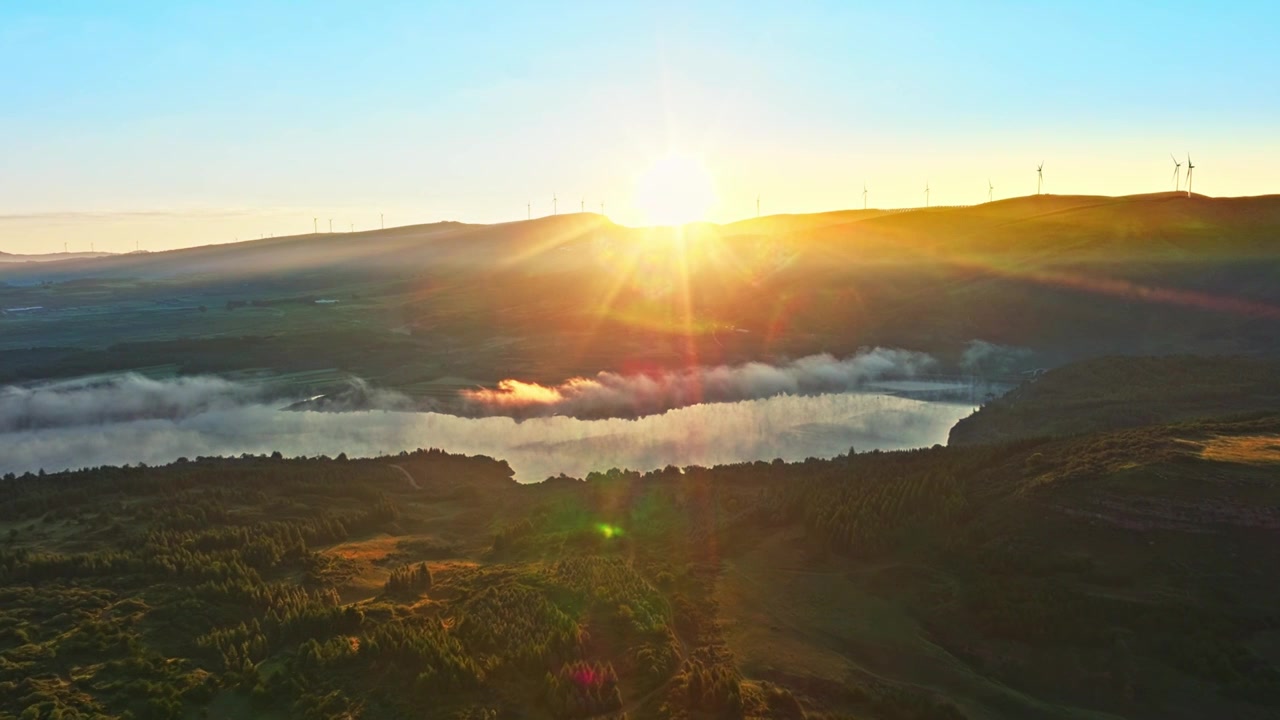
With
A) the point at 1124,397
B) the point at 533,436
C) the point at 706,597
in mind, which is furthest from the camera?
the point at 533,436

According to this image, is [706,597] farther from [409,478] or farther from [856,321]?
[856,321]

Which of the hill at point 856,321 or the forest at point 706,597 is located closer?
the forest at point 706,597

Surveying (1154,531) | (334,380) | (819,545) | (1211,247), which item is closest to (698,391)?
(334,380)

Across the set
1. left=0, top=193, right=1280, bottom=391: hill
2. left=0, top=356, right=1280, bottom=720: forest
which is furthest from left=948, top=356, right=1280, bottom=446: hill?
left=0, top=193, right=1280, bottom=391: hill

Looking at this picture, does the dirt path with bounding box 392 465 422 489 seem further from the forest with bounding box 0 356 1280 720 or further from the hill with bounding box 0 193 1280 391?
the hill with bounding box 0 193 1280 391

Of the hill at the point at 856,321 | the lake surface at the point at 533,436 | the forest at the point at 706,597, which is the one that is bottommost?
the lake surface at the point at 533,436

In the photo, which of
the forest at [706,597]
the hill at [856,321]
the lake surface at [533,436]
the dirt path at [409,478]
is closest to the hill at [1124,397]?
the lake surface at [533,436]

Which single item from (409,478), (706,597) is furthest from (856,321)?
(706,597)

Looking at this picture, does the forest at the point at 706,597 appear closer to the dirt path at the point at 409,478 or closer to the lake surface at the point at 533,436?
the dirt path at the point at 409,478
